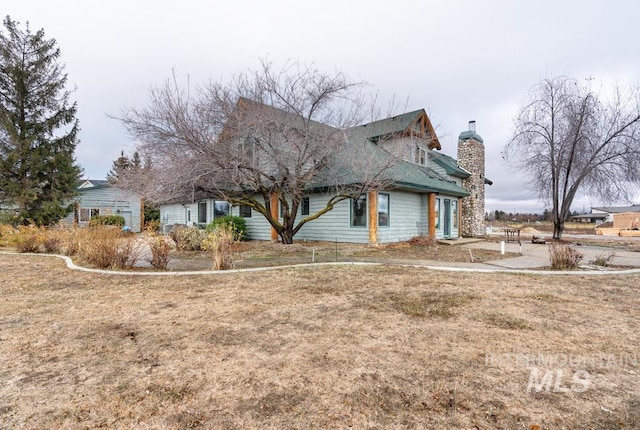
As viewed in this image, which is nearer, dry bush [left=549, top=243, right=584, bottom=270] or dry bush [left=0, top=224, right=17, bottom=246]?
dry bush [left=549, top=243, right=584, bottom=270]

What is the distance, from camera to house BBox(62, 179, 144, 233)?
24.9 metres

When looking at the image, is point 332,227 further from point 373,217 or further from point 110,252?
point 110,252

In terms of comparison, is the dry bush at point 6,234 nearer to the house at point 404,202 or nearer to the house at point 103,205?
the house at point 404,202

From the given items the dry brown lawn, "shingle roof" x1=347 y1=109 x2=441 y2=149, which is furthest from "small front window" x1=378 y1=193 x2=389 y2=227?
the dry brown lawn

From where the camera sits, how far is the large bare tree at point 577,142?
56.7 feet

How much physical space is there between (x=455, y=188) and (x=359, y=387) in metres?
17.1

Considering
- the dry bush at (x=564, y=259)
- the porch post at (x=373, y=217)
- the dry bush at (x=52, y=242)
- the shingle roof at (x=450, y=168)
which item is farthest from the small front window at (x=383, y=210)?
the dry bush at (x=52, y=242)

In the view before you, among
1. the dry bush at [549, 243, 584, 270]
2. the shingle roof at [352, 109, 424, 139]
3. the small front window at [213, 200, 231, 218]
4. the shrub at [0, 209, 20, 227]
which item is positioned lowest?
the dry bush at [549, 243, 584, 270]

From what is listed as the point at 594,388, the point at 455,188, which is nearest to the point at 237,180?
the point at 594,388

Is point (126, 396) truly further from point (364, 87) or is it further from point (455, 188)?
point (455, 188)

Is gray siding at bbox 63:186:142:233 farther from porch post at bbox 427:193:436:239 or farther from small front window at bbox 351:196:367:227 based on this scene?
porch post at bbox 427:193:436:239

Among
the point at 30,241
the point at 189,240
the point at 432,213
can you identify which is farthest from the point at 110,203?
the point at 432,213

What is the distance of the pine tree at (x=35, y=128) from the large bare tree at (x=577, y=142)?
27090 mm

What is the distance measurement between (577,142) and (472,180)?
531 cm
